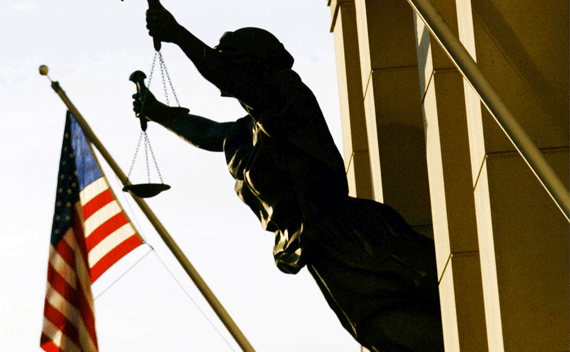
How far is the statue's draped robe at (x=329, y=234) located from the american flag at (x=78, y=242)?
225 inches

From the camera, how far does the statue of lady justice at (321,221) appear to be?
11.5 metres

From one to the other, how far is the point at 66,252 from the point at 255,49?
21.8ft

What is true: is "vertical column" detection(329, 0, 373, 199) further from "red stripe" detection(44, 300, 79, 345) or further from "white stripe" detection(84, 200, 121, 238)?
"red stripe" detection(44, 300, 79, 345)

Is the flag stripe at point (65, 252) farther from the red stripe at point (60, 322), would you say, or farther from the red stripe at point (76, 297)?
the red stripe at point (60, 322)

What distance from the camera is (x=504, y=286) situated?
9.45 metres

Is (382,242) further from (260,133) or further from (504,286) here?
(504,286)

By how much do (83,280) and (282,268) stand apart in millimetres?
5801

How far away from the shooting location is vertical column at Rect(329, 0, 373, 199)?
Result: 15.3 m

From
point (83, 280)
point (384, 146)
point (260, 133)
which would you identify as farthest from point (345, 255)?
point (83, 280)

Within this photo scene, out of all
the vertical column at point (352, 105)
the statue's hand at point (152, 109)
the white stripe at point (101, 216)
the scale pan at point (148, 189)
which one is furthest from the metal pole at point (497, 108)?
the white stripe at point (101, 216)

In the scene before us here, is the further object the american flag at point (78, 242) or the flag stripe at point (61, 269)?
the flag stripe at point (61, 269)

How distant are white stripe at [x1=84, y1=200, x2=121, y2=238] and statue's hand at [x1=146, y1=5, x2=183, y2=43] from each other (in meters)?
7.53

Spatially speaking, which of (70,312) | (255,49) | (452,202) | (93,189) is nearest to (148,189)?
(255,49)

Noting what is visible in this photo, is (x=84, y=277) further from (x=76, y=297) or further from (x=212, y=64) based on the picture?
(x=212, y=64)
